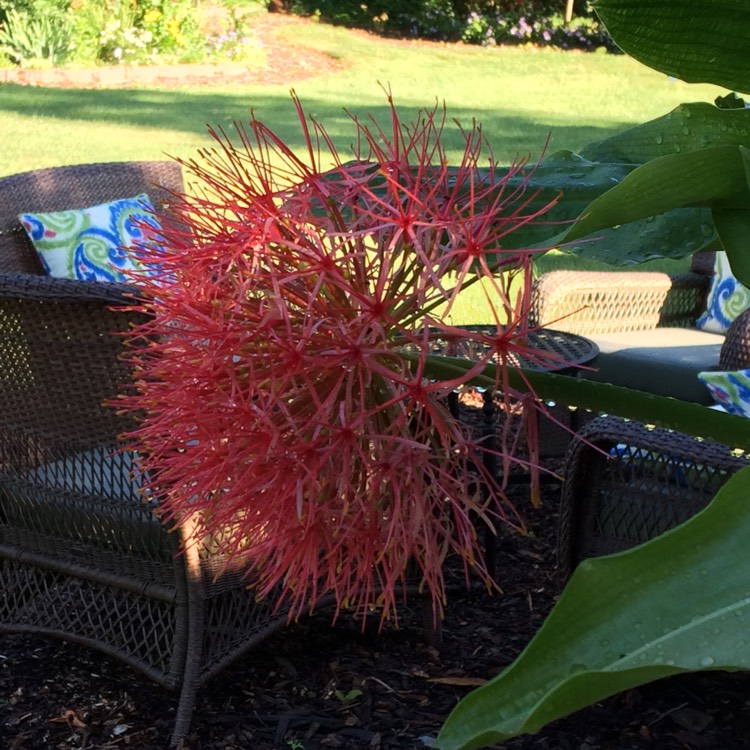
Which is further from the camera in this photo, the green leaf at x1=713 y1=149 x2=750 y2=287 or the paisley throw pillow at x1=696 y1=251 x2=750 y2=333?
the paisley throw pillow at x1=696 y1=251 x2=750 y2=333

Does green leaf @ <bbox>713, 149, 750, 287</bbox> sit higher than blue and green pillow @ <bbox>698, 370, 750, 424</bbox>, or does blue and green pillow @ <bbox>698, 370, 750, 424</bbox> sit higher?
green leaf @ <bbox>713, 149, 750, 287</bbox>

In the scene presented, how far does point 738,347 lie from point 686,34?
10.3ft

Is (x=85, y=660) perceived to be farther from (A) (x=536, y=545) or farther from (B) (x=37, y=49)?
(B) (x=37, y=49)

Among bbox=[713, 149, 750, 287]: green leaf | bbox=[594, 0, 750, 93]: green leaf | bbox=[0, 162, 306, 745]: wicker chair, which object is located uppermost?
bbox=[594, 0, 750, 93]: green leaf

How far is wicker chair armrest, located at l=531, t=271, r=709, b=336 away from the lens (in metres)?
4.38

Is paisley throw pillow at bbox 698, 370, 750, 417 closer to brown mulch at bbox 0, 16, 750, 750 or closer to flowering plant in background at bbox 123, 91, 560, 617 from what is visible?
brown mulch at bbox 0, 16, 750, 750

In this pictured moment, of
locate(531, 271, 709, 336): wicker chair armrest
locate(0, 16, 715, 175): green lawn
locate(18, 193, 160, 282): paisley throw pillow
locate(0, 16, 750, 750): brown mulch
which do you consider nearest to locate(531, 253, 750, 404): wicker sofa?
locate(531, 271, 709, 336): wicker chair armrest

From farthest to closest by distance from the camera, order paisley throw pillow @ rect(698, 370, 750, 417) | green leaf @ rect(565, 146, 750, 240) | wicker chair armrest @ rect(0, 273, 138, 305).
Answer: paisley throw pillow @ rect(698, 370, 750, 417) → wicker chair armrest @ rect(0, 273, 138, 305) → green leaf @ rect(565, 146, 750, 240)

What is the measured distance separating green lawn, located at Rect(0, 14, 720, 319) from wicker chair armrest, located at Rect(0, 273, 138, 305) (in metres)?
3.45

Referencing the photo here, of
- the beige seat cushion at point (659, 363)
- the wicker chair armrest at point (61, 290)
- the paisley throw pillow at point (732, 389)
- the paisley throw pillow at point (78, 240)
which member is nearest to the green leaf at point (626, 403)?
the wicker chair armrest at point (61, 290)

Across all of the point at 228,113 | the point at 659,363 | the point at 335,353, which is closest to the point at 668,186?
the point at 335,353

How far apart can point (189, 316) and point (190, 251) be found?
0.19 ft

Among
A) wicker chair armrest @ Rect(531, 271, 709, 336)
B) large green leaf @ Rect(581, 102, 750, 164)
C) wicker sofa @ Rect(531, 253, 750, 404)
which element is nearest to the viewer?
large green leaf @ Rect(581, 102, 750, 164)

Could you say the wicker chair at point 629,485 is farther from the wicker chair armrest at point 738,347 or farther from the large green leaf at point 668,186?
the large green leaf at point 668,186
